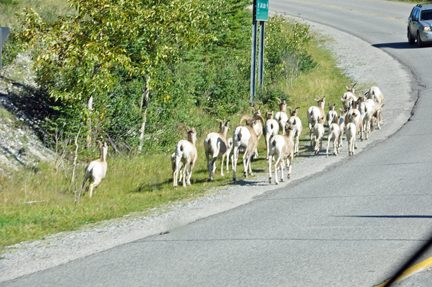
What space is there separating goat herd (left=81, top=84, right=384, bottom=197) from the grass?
1.46ft

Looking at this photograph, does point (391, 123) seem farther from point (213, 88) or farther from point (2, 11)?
point (2, 11)

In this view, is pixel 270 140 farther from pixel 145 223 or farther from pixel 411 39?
pixel 411 39

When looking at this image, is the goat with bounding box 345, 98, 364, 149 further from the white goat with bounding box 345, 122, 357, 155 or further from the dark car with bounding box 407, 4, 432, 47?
the dark car with bounding box 407, 4, 432, 47

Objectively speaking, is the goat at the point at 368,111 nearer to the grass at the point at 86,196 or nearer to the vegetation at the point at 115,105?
the grass at the point at 86,196

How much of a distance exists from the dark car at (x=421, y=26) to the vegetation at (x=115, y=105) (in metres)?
10.4

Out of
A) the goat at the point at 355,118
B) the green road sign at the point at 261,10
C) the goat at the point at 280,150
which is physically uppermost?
the green road sign at the point at 261,10

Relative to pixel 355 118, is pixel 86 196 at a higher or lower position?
lower

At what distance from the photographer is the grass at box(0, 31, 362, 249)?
9.74 meters

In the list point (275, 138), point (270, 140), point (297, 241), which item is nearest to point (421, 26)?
point (270, 140)

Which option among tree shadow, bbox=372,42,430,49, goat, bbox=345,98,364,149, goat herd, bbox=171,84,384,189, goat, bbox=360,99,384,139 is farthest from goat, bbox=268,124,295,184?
tree shadow, bbox=372,42,430,49

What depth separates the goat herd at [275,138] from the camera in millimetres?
13182

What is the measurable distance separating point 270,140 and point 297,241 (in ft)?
18.0

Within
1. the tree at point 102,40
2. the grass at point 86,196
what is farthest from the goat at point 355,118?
the tree at point 102,40

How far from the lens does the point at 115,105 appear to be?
57.9 ft
